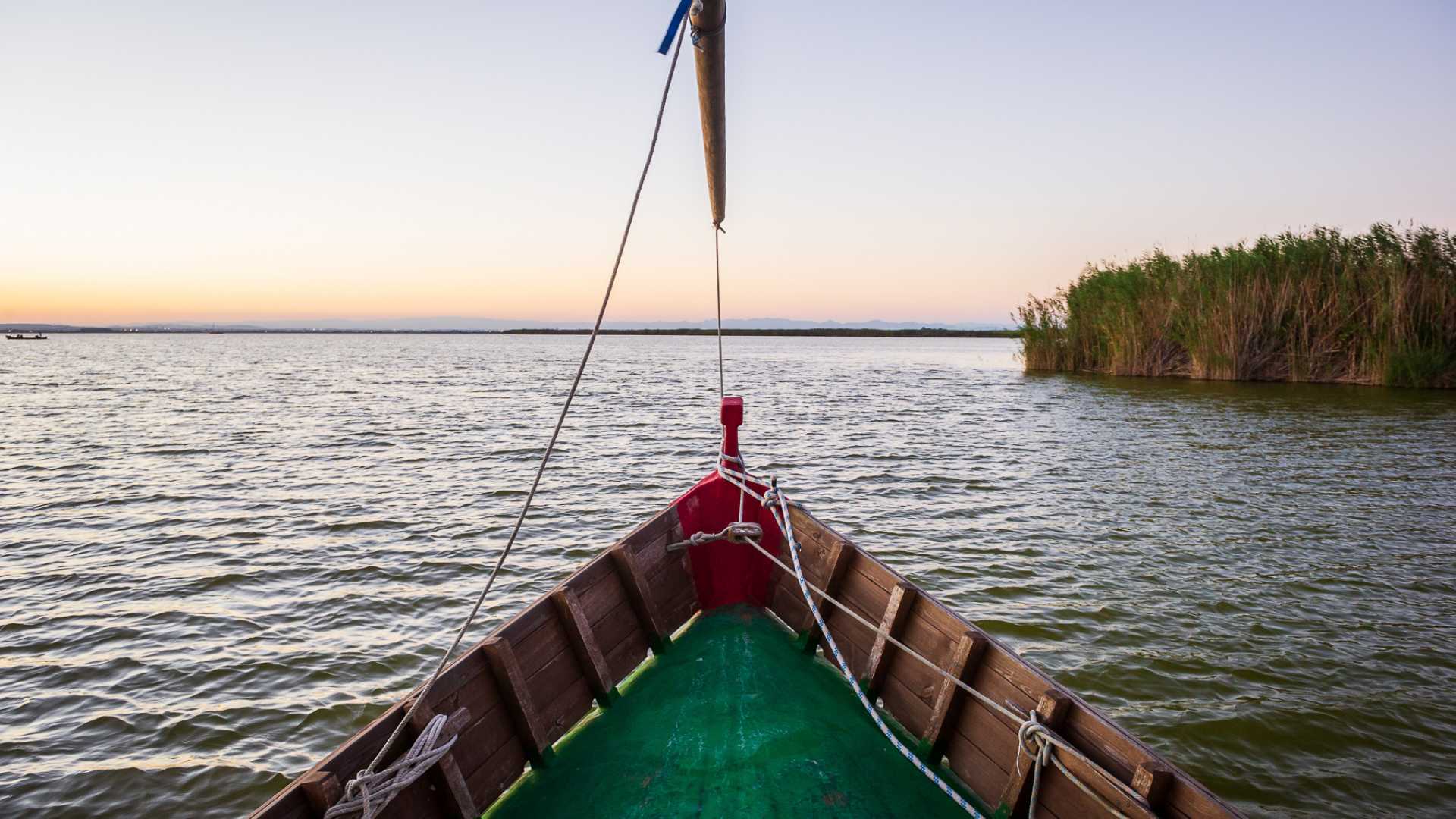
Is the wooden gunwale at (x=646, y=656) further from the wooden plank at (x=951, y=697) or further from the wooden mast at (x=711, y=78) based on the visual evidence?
the wooden mast at (x=711, y=78)

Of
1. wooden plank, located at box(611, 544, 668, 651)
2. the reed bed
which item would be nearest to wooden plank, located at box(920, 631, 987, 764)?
wooden plank, located at box(611, 544, 668, 651)

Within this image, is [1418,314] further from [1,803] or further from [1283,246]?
[1,803]

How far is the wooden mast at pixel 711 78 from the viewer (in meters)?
2.32

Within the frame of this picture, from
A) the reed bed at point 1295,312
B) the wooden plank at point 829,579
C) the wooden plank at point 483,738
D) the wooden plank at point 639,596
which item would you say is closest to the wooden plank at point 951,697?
the wooden plank at point 829,579

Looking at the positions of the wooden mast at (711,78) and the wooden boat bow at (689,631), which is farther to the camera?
the wooden boat bow at (689,631)

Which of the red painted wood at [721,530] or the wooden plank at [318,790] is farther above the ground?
the red painted wood at [721,530]

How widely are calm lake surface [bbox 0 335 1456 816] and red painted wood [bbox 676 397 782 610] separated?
2664 mm

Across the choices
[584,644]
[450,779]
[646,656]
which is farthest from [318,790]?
[646,656]

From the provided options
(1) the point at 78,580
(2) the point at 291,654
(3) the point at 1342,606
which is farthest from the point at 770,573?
(1) the point at 78,580

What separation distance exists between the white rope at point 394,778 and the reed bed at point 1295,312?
90.4 feet

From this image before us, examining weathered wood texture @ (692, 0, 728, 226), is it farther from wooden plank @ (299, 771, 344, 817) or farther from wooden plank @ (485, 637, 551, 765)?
wooden plank @ (299, 771, 344, 817)

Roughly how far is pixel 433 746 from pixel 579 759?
861 millimetres

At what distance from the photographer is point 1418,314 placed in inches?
875

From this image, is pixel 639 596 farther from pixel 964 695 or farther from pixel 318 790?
pixel 318 790
